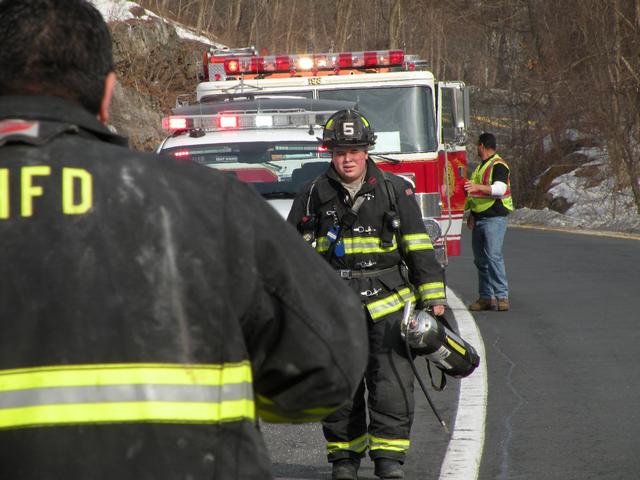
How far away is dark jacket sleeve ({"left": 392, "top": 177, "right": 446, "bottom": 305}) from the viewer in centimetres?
642

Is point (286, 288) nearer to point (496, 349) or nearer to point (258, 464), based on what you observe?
point (258, 464)

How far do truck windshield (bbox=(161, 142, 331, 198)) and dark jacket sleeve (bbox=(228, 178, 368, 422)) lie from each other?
705 cm

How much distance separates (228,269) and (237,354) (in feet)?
0.47

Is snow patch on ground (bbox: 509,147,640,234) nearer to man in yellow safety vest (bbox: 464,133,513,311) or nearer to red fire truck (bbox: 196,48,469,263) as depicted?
red fire truck (bbox: 196,48,469,263)

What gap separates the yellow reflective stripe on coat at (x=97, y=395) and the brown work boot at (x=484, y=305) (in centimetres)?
1051

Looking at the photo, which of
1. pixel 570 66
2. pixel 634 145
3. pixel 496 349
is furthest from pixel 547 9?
pixel 496 349

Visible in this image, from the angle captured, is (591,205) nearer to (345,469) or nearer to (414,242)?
(414,242)

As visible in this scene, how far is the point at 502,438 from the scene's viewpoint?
→ 6977mm

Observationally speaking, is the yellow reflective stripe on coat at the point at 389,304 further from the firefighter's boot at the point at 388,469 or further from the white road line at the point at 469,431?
the white road line at the point at 469,431

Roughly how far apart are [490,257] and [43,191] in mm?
10559

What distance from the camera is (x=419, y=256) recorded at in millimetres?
6414

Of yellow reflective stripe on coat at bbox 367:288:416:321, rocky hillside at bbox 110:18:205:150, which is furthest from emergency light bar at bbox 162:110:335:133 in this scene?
rocky hillside at bbox 110:18:205:150

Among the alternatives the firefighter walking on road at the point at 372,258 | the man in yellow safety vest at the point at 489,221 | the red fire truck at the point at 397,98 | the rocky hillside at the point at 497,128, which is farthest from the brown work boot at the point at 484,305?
the rocky hillside at the point at 497,128

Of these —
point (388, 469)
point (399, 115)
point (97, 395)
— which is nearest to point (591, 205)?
point (399, 115)
